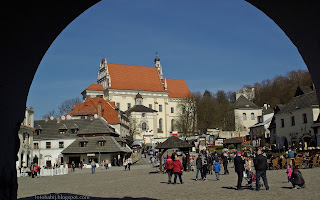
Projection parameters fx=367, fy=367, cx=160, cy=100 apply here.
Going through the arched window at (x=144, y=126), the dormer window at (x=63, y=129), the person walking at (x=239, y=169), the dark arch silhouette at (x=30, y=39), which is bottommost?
the person walking at (x=239, y=169)

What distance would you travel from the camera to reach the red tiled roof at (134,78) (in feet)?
367

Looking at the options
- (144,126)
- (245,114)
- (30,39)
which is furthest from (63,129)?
(245,114)

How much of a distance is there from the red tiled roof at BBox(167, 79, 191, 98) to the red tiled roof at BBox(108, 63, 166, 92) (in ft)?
21.0

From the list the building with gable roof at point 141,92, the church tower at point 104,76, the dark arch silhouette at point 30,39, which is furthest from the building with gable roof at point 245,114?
the dark arch silhouette at point 30,39

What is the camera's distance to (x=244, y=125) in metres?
99.4

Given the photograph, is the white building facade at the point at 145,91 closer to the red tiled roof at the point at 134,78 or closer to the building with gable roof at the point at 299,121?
the red tiled roof at the point at 134,78

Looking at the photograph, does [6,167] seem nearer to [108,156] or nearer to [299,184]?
[299,184]

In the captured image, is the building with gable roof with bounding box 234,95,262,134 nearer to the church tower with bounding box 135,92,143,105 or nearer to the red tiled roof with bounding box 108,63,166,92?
the red tiled roof with bounding box 108,63,166,92

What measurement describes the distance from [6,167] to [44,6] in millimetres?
1589

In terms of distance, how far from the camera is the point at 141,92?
369ft

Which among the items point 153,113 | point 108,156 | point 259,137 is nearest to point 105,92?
point 153,113

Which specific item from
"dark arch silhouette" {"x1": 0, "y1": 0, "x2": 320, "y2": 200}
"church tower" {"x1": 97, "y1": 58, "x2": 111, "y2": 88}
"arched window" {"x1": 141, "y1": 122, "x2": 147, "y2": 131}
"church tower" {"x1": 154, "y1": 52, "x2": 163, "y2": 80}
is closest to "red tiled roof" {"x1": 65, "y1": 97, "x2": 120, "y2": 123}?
"arched window" {"x1": 141, "y1": 122, "x2": 147, "y2": 131}

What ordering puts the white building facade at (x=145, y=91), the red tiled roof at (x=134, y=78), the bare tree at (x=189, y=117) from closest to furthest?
the bare tree at (x=189, y=117) < the white building facade at (x=145, y=91) < the red tiled roof at (x=134, y=78)

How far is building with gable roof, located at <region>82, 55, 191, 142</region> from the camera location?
107312mm
